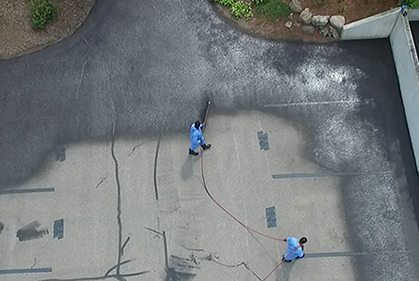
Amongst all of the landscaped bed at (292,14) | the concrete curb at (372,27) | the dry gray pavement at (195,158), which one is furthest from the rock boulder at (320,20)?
the dry gray pavement at (195,158)

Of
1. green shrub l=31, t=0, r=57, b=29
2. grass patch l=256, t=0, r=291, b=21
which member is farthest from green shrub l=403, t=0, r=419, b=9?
green shrub l=31, t=0, r=57, b=29

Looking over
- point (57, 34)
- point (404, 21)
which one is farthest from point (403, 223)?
point (57, 34)

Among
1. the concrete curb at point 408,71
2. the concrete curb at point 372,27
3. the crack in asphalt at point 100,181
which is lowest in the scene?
the crack in asphalt at point 100,181

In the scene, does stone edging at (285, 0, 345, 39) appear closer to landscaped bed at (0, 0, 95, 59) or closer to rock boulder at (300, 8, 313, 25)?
rock boulder at (300, 8, 313, 25)

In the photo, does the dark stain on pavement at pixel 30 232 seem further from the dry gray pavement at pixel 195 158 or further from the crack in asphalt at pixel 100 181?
the crack in asphalt at pixel 100 181

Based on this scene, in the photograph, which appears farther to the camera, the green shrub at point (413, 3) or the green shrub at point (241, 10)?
the green shrub at point (241, 10)
